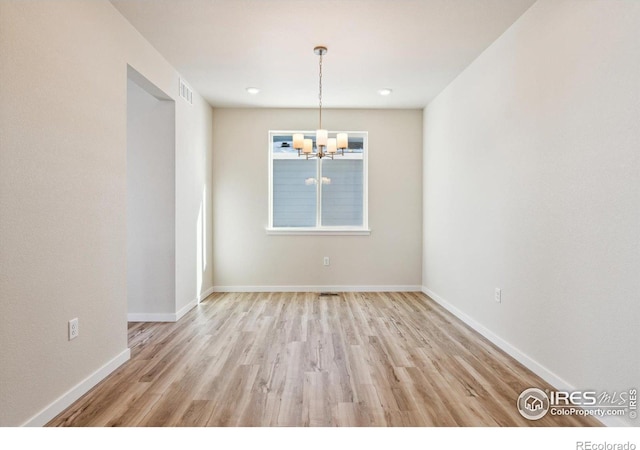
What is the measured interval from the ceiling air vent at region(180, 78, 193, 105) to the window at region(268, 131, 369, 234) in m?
1.43

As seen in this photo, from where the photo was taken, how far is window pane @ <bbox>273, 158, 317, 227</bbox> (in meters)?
5.47

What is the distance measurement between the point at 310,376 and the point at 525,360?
5.05ft

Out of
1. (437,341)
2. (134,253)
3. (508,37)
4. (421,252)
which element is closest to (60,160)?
(134,253)

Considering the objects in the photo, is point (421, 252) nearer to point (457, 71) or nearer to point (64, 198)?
point (457, 71)

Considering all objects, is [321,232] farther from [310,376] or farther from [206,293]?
[310,376]

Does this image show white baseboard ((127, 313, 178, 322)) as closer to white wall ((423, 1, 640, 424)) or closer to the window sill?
the window sill

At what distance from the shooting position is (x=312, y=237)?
17.7ft

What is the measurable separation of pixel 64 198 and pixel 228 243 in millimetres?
3276

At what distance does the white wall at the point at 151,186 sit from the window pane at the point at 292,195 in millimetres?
1883

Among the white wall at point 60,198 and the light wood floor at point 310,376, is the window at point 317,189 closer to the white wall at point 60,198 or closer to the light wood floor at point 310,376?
the light wood floor at point 310,376

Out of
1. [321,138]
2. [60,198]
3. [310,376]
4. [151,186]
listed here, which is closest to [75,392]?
[60,198]

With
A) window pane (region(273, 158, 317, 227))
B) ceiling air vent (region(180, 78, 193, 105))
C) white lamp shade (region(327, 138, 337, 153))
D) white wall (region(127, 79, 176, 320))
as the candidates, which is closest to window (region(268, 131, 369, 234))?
window pane (region(273, 158, 317, 227))

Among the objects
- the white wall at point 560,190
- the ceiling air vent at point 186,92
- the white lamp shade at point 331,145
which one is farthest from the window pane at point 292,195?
the white wall at point 560,190

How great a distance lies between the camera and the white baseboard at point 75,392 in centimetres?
186
